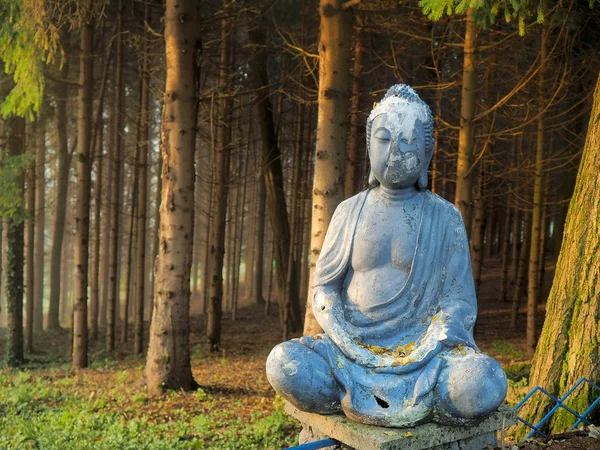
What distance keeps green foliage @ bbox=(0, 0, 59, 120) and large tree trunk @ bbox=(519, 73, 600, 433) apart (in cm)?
681

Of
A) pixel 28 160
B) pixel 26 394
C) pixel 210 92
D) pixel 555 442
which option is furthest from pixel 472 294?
pixel 28 160

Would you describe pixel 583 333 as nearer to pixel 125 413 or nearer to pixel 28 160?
pixel 125 413

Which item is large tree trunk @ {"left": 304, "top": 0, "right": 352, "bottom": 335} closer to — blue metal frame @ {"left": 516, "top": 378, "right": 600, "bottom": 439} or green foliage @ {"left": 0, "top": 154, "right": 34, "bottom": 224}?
blue metal frame @ {"left": 516, "top": 378, "right": 600, "bottom": 439}

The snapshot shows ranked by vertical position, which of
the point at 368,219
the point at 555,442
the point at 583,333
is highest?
the point at 368,219

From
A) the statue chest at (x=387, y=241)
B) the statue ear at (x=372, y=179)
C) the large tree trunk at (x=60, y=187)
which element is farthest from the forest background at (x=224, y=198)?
the large tree trunk at (x=60, y=187)

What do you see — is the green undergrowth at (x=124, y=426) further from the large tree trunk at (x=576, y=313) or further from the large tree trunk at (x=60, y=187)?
the large tree trunk at (x=60, y=187)

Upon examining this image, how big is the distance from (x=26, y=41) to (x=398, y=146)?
675 cm

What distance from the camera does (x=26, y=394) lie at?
358 inches

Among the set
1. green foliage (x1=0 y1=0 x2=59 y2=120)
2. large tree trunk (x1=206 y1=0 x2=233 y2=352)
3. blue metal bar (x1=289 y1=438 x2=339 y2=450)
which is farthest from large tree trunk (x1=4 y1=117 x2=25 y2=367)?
blue metal bar (x1=289 y1=438 x2=339 y2=450)

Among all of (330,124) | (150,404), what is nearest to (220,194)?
(150,404)

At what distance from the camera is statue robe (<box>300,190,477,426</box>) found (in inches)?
142

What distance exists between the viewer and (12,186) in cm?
1211

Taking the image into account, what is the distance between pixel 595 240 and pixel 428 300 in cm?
281

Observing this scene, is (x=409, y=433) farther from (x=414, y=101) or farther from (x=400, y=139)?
(x=414, y=101)
